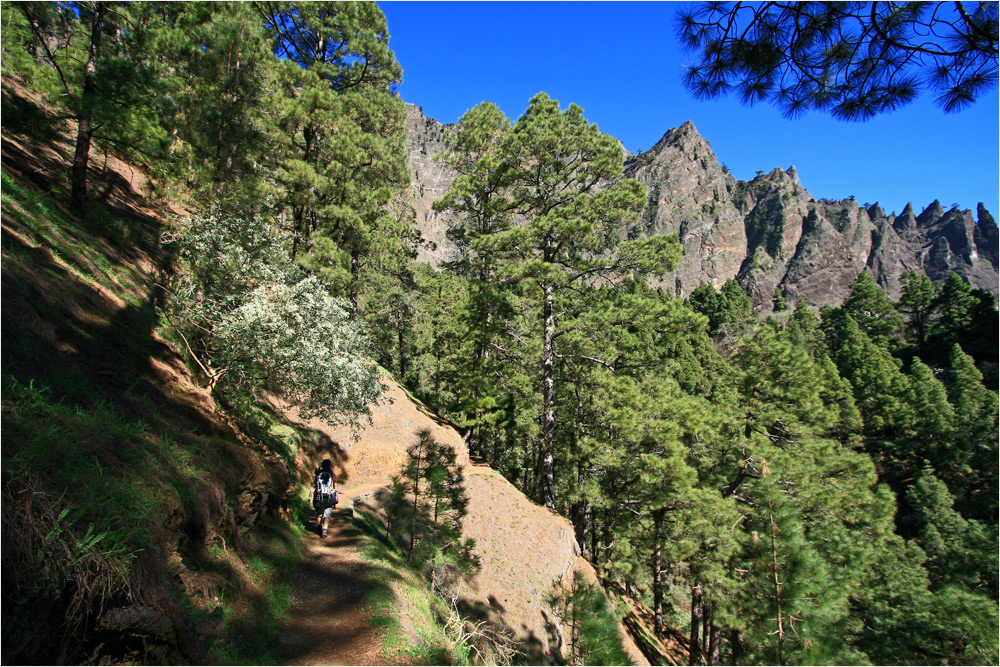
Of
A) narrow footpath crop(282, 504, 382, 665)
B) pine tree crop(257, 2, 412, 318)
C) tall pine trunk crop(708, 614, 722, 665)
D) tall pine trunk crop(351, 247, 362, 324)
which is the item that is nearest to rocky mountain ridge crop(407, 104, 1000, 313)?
tall pine trunk crop(351, 247, 362, 324)

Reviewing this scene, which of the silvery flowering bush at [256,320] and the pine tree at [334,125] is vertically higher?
the pine tree at [334,125]

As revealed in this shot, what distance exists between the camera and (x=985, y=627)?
10.9m

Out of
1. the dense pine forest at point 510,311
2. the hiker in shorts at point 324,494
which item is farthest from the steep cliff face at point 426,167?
the hiker in shorts at point 324,494

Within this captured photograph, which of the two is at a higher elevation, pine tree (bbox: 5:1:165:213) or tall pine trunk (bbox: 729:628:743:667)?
pine tree (bbox: 5:1:165:213)

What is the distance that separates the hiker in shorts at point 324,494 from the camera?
25.0 ft

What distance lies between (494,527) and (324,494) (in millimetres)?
5531

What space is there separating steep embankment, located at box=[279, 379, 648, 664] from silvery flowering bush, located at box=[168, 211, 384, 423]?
7.15 feet

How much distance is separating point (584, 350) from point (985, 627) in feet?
39.3

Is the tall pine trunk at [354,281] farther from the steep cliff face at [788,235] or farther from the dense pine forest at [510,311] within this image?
the steep cliff face at [788,235]

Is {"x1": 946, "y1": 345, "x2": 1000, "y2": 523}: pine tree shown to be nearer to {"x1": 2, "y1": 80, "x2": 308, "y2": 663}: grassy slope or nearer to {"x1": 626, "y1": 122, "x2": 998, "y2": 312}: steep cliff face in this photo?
{"x1": 2, "y1": 80, "x2": 308, "y2": 663}: grassy slope

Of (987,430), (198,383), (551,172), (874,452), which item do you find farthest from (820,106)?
(874,452)

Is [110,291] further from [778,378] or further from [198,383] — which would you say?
[778,378]

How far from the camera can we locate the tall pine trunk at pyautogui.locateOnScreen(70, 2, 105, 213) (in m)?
7.90

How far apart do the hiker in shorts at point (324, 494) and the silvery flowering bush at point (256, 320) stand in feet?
3.92
